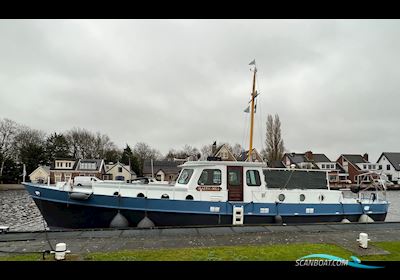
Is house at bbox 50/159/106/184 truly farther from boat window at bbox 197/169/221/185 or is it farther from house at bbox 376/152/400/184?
house at bbox 376/152/400/184

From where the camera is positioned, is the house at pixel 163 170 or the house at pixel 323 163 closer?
the house at pixel 163 170

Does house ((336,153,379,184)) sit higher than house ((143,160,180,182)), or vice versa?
house ((336,153,379,184))

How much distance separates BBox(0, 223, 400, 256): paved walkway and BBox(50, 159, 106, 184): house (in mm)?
49333

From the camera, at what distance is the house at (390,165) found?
64062 millimetres

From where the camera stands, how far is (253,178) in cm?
1198

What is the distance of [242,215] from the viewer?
11.3 meters

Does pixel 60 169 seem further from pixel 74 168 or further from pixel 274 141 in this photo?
pixel 274 141

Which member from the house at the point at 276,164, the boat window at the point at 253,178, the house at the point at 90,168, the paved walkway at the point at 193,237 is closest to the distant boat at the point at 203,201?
the boat window at the point at 253,178

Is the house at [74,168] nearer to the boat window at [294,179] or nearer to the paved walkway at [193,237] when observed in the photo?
the boat window at [294,179]

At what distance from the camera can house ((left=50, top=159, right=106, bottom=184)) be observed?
181ft

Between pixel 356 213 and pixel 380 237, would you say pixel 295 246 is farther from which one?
pixel 356 213

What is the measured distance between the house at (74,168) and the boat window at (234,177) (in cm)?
4832

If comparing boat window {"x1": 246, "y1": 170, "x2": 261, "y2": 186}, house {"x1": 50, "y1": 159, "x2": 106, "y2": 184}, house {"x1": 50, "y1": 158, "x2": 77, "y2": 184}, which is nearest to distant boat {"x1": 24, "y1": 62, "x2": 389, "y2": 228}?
boat window {"x1": 246, "y1": 170, "x2": 261, "y2": 186}
